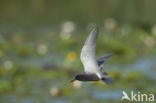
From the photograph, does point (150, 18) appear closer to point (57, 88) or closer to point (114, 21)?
point (114, 21)

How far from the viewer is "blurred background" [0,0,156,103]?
5961mm

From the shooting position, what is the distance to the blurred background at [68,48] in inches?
235

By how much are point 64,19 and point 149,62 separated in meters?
3.53

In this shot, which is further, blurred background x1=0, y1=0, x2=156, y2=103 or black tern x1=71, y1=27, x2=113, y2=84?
blurred background x1=0, y1=0, x2=156, y2=103

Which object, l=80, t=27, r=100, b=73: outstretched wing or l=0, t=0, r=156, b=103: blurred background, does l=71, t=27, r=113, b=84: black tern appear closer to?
l=80, t=27, r=100, b=73: outstretched wing

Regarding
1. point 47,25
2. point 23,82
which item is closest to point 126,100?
point 23,82
